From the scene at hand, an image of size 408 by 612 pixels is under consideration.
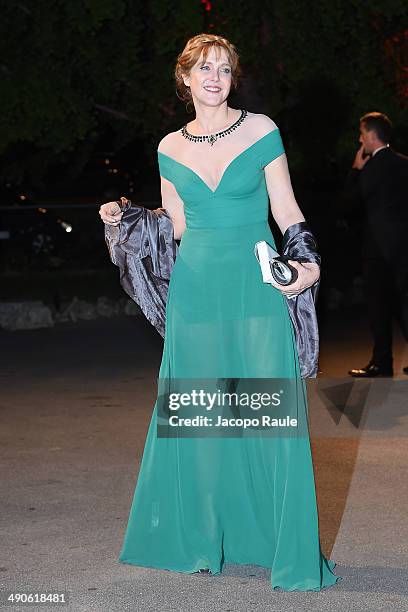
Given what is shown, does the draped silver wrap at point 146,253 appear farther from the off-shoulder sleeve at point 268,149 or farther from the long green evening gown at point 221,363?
the off-shoulder sleeve at point 268,149

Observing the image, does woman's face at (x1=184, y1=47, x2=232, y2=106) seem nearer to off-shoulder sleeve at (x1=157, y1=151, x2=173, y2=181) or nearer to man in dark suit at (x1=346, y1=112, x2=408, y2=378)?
off-shoulder sleeve at (x1=157, y1=151, x2=173, y2=181)

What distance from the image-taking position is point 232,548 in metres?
5.29

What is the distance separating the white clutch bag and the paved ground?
1187mm

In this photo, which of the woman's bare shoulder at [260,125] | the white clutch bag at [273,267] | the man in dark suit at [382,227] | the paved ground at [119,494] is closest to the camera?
the white clutch bag at [273,267]

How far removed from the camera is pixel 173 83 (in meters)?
18.0

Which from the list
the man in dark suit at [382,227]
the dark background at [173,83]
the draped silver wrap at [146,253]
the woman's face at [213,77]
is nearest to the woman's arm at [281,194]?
the woman's face at [213,77]

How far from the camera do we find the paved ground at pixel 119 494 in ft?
16.4

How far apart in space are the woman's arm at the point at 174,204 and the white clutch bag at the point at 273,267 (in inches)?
25.0

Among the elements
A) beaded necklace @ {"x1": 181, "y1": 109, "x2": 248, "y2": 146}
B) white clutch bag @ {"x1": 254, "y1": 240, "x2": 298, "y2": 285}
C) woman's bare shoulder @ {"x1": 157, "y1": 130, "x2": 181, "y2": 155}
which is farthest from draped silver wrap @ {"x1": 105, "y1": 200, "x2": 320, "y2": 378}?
white clutch bag @ {"x1": 254, "y1": 240, "x2": 298, "y2": 285}

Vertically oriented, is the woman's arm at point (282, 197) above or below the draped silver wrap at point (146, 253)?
above

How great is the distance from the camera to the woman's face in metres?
5.13

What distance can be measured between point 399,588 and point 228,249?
1.46 m

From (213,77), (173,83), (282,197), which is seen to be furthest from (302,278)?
(173,83)

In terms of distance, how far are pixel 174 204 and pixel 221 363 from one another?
695 millimetres
